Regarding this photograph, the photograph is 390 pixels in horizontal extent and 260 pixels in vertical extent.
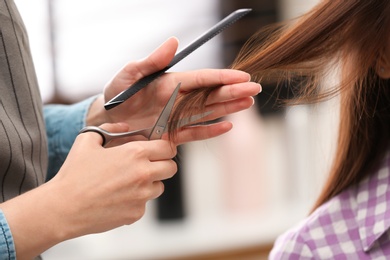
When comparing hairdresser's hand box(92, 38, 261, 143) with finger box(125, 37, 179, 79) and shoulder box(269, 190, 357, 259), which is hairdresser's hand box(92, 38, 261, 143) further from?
shoulder box(269, 190, 357, 259)

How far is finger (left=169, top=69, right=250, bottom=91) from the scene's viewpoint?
827mm

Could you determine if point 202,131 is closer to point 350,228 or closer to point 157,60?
point 157,60

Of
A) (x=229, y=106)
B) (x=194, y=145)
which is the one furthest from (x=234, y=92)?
(x=194, y=145)

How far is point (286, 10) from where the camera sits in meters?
2.58

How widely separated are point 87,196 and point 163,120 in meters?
0.14

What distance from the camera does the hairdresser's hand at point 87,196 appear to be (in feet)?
2.41

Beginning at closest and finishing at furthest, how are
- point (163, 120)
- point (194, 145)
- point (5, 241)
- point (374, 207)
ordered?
1. point (5, 241)
2. point (163, 120)
3. point (374, 207)
4. point (194, 145)

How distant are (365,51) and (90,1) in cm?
173

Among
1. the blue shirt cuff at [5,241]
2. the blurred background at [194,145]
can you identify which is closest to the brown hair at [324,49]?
the blue shirt cuff at [5,241]

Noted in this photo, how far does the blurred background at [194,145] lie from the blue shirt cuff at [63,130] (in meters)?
1.26

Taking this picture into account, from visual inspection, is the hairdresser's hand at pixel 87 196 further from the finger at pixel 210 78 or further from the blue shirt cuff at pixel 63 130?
the blue shirt cuff at pixel 63 130

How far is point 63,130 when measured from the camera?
1.09 metres

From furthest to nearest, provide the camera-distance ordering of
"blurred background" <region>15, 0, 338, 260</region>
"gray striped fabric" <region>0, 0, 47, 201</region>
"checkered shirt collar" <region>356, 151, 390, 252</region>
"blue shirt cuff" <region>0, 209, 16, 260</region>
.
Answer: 1. "blurred background" <region>15, 0, 338, 260</region>
2. "checkered shirt collar" <region>356, 151, 390, 252</region>
3. "gray striped fabric" <region>0, 0, 47, 201</region>
4. "blue shirt cuff" <region>0, 209, 16, 260</region>

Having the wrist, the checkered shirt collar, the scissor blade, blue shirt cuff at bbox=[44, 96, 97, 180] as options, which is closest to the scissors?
Answer: the scissor blade
